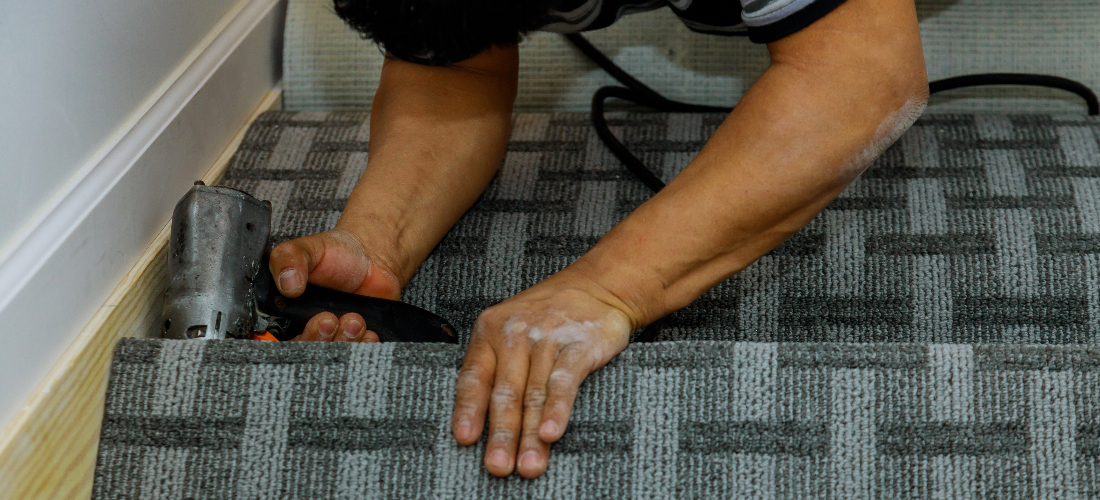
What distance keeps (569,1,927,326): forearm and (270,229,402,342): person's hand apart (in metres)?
0.19

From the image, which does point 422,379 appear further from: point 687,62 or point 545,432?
point 687,62

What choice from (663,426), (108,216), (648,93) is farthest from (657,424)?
(648,93)

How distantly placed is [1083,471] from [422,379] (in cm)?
44

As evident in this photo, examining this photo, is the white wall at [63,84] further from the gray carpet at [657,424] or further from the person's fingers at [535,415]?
the person's fingers at [535,415]

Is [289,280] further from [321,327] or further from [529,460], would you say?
[529,460]

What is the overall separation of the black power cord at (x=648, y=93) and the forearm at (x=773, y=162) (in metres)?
0.25

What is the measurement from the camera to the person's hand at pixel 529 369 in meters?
0.52

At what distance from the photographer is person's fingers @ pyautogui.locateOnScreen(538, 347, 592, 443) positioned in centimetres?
51

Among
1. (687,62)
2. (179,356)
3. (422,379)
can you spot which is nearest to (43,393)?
(179,356)

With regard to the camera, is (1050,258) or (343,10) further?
(1050,258)

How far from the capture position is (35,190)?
0.59 m

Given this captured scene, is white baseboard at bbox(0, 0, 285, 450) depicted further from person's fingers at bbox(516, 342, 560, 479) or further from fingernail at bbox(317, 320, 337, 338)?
person's fingers at bbox(516, 342, 560, 479)

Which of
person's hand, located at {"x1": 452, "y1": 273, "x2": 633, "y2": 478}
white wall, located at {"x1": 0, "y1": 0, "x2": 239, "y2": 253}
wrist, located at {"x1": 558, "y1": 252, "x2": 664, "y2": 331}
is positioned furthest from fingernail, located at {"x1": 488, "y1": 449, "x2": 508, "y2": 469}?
white wall, located at {"x1": 0, "y1": 0, "x2": 239, "y2": 253}

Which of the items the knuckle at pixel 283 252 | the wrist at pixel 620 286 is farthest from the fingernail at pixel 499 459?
the knuckle at pixel 283 252
